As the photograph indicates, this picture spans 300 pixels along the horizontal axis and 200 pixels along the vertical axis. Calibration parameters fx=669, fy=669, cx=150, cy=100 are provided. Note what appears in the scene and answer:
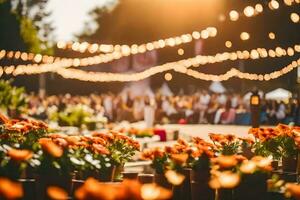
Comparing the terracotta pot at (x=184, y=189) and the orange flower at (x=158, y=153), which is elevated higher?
the orange flower at (x=158, y=153)

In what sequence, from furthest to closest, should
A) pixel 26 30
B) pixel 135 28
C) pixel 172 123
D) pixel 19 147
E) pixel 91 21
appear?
1. pixel 91 21
2. pixel 135 28
3. pixel 26 30
4. pixel 172 123
5. pixel 19 147

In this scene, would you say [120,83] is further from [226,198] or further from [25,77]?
[226,198]

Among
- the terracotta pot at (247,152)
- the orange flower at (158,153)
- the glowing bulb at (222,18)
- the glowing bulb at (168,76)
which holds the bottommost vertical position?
the terracotta pot at (247,152)

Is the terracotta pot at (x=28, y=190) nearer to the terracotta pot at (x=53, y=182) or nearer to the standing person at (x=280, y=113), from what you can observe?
the terracotta pot at (x=53, y=182)

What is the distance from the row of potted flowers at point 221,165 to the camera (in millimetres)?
5781

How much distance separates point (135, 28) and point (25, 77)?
11207mm

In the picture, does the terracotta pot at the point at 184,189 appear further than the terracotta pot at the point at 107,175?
No

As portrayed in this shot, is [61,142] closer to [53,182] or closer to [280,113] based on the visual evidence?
[53,182]

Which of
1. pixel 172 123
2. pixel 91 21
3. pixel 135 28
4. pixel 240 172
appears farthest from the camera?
pixel 91 21

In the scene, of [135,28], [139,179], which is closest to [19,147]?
[139,179]

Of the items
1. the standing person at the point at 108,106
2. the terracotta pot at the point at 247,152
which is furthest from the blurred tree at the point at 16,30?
the terracotta pot at the point at 247,152

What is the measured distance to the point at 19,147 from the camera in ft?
21.4

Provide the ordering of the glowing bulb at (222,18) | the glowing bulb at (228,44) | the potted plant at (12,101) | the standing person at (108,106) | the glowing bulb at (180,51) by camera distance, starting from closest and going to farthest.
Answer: the potted plant at (12,101) < the standing person at (108,106) < the glowing bulb at (222,18) < the glowing bulb at (228,44) < the glowing bulb at (180,51)

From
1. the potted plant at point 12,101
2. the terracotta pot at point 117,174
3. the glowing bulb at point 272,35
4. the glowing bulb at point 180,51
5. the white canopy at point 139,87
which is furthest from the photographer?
the white canopy at point 139,87
